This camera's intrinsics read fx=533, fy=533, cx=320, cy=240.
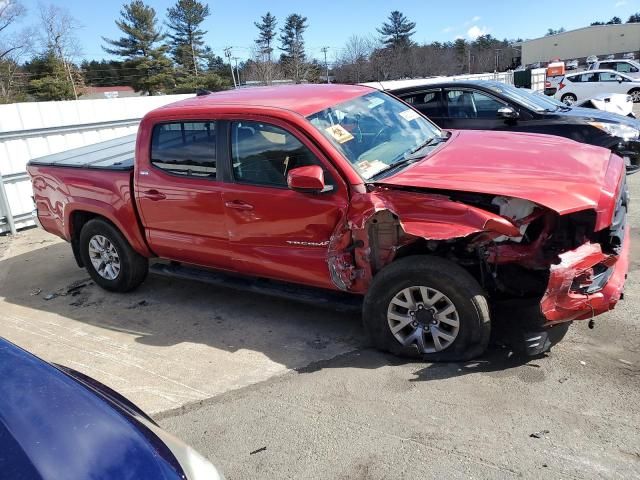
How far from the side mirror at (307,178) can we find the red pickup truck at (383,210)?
0.5 inches

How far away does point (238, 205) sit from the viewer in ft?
14.0

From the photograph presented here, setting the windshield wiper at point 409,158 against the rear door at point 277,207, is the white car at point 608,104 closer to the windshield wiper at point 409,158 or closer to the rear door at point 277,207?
the windshield wiper at point 409,158

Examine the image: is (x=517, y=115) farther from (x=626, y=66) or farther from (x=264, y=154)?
(x=626, y=66)

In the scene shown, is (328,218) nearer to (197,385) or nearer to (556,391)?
(197,385)

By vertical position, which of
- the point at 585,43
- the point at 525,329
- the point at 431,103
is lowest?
the point at 525,329

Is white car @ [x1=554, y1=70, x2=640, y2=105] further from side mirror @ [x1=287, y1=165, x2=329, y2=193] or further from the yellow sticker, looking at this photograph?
side mirror @ [x1=287, y1=165, x2=329, y2=193]

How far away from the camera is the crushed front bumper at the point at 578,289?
10.4 ft

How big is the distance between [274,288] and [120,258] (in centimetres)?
195

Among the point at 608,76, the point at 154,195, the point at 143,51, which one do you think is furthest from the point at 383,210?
the point at 143,51

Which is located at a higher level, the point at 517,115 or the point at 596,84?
the point at 517,115

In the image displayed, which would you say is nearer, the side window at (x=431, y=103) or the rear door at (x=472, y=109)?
the rear door at (x=472, y=109)

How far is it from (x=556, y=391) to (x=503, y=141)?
200 centimetres

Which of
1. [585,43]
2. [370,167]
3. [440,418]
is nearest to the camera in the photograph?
[440,418]

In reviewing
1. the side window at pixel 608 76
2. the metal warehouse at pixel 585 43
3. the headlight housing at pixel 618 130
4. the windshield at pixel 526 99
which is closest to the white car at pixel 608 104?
the windshield at pixel 526 99
